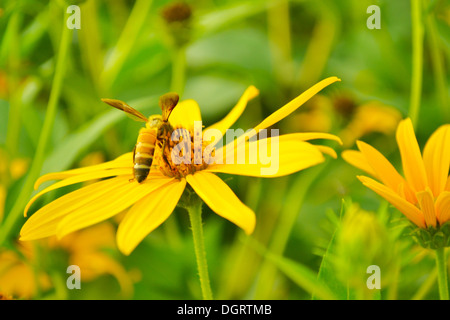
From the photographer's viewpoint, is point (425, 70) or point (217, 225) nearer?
point (217, 225)

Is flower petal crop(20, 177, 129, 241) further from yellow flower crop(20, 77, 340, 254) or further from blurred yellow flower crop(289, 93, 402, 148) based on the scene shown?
blurred yellow flower crop(289, 93, 402, 148)

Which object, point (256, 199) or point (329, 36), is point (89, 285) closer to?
point (256, 199)

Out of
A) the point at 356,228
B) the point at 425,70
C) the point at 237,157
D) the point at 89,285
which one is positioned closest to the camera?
the point at 356,228

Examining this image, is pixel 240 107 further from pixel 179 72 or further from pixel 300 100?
pixel 179 72

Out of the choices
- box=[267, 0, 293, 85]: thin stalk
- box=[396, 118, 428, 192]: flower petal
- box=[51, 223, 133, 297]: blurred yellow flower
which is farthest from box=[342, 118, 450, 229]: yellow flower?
box=[267, 0, 293, 85]: thin stalk
